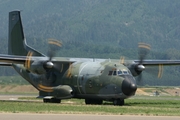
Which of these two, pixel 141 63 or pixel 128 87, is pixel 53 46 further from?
pixel 128 87

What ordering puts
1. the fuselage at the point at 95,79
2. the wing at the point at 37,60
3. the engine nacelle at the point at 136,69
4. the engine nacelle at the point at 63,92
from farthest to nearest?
the engine nacelle at the point at 136,69 → the wing at the point at 37,60 → the engine nacelle at the point at 63,92 → the fuselage at the point at 95,79

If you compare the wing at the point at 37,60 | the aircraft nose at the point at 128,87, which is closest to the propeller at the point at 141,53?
the aircraft nose at the point at 128,87

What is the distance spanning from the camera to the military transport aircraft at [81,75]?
4062 cm

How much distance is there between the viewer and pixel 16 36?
165ft

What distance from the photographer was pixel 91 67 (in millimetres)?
42844

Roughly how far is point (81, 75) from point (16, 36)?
32.4ft

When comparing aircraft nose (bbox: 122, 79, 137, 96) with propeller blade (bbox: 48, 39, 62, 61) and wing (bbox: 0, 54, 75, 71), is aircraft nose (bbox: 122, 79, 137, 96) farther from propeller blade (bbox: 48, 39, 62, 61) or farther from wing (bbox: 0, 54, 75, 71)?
propeller blade (bbox: 48, 39, 62, 61)

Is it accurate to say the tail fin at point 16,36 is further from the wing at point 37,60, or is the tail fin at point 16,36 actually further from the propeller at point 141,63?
the propeller at point 141,63

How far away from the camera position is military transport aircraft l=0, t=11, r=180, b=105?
40625 millimetres

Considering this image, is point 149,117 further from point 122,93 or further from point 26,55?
point 26,55

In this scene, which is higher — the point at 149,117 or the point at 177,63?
the point at 177,63

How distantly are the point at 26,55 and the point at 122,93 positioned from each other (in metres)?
11.9

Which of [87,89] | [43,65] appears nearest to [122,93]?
[87,89]

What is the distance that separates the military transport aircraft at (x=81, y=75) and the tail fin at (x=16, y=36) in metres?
1.56
